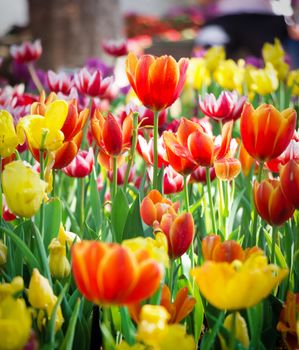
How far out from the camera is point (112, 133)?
38.5 inches

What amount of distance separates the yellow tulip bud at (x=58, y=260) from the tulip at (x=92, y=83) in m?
0.62

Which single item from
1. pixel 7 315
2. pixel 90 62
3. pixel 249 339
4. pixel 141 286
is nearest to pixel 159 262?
pixel 141 286

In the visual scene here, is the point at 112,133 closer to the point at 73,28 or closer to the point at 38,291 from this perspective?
the point at 38,291

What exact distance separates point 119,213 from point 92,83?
1.63 feet

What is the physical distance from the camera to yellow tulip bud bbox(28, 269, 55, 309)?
70cm

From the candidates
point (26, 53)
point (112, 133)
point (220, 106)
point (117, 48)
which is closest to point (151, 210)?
point (112, 133)

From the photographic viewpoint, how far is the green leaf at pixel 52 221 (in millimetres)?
938

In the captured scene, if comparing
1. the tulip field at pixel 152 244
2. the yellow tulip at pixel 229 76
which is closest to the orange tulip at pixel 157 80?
the tulip field at pixel 152 244

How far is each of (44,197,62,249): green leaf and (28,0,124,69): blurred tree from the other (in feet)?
11.1

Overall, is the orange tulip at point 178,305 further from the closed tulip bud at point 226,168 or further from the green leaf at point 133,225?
the closed tulip bud at point 226,168

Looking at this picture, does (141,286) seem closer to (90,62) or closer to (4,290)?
(4,290)

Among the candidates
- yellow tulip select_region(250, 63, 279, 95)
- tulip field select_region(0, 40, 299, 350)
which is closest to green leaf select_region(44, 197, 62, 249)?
tulip field select_region(0, 40, 299, 350)

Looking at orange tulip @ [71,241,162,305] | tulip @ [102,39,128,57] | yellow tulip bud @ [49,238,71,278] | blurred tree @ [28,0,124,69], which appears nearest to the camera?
orange tulip @ [71,241,162,305]

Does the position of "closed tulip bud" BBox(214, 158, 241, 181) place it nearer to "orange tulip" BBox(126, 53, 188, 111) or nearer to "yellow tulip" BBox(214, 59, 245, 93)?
"orange tulip" BBox(126, 53, 188, 111)
